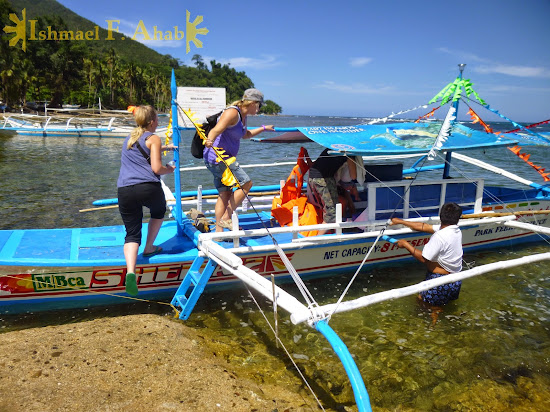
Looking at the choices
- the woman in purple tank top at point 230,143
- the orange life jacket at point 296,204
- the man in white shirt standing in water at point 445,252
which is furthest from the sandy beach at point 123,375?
the man in white shirt standing in water at point 445,252

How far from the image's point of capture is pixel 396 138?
5.82m

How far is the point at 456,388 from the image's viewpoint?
12.8ft

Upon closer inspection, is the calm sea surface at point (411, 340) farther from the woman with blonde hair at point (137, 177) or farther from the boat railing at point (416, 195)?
the boat railing at point (416, 195)

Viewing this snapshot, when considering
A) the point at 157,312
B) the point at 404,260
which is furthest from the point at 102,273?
the point at 404,260

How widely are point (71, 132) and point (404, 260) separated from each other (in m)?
32.6

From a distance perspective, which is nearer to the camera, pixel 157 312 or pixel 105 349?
pixel 105 349

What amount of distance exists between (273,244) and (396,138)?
2.50 m

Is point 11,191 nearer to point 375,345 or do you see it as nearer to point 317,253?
point 317,253

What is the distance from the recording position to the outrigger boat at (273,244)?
462 cm

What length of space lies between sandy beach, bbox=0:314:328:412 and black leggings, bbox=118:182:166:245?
1125mm

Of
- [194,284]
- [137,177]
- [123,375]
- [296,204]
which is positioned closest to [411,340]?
[296,204]

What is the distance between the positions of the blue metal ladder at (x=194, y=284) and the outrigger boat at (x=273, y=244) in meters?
0.01

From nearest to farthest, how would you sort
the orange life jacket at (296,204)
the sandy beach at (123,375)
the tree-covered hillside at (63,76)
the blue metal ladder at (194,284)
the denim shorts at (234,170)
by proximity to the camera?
1. the sandy beach at (123,375)
2. the blue metal ladder at (194,284)
3. the denim shorts at (234,170)
4. the orange life jacket at (296,204)
5. the tree-covered hillside at (63,76)

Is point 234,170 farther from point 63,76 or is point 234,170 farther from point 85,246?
point 63,76
